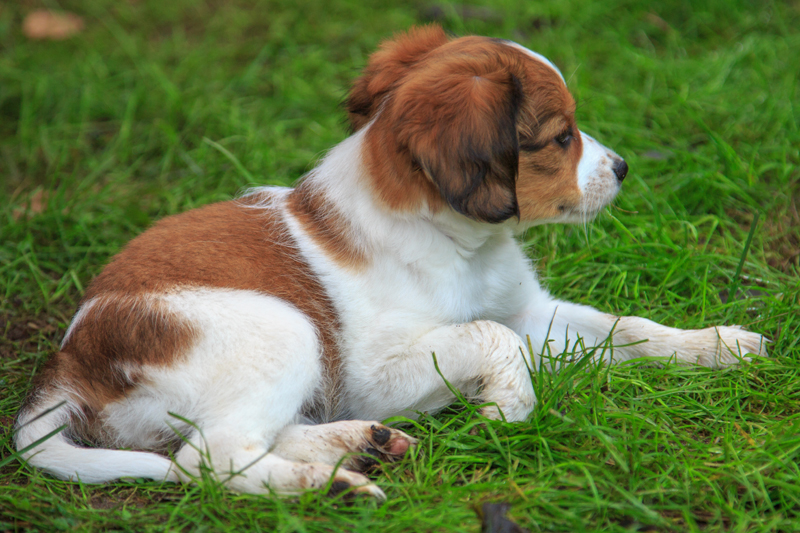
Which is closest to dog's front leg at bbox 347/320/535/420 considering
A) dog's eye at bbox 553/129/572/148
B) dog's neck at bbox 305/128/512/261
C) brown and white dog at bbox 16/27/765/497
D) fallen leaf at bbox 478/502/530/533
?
brown and white dog at bbox 16/27/765/497

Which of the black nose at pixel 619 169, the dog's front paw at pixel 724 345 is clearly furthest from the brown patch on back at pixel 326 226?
the dog's front paw at pixel 724 345

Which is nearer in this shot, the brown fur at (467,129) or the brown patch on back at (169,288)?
the brown fur at (467,129)

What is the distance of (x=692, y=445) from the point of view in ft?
9.40

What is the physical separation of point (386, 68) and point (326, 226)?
0.79 meters

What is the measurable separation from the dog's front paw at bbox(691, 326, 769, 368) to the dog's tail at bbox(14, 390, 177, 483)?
96.4 inches

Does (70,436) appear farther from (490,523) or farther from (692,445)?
(692,445)

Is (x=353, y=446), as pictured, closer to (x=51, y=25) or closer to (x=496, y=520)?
(x=496, y=520)

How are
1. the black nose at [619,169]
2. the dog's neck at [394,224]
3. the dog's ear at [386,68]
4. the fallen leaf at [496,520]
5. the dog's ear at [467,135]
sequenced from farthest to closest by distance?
the black nose at [619,169] < the dog's ear at [386,68] < the dog's neck at [394,224] < the dog's ear at [467,135] < the fallen leaf at [496,520]

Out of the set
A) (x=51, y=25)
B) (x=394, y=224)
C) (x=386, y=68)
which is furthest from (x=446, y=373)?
(x=51, y=25)

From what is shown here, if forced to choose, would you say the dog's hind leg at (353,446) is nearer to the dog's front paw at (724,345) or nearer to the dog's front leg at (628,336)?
the dog's front leg at (628,336)

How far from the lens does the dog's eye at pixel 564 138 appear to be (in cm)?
316

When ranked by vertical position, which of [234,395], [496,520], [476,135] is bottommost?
[496,520]

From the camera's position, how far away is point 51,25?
23.5 ft

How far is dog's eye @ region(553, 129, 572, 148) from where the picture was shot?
124 inches
